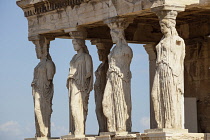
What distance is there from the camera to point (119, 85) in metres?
30.4

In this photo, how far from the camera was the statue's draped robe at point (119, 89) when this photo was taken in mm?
30375

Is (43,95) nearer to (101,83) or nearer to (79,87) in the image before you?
(101,83)

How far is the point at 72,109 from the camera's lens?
107ft

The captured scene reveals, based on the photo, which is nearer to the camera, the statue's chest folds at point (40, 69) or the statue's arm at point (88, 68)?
the statue's arm at point (88, 68)

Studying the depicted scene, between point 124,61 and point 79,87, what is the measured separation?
2651 millimetres

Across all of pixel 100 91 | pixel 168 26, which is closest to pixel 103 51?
pixel 100 91

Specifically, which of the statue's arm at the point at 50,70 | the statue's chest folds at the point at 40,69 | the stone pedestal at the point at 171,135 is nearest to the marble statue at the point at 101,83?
the statue's arm at the point at 50,70

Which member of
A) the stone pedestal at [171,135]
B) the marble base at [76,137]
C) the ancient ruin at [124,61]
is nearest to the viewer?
the stone pedestal at [171,135]

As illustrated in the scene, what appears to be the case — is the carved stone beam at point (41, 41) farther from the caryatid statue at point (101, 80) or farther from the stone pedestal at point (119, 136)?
the stone pedestal at point (119, 136)

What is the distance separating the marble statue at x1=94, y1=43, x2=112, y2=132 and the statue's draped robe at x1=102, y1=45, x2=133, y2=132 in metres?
3.79

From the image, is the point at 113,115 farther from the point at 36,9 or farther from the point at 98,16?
the point at 36,9

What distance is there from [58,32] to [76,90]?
2.48 metres

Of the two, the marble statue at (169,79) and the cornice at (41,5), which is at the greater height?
the cornice at (41,5)

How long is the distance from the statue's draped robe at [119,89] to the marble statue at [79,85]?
2.04m
